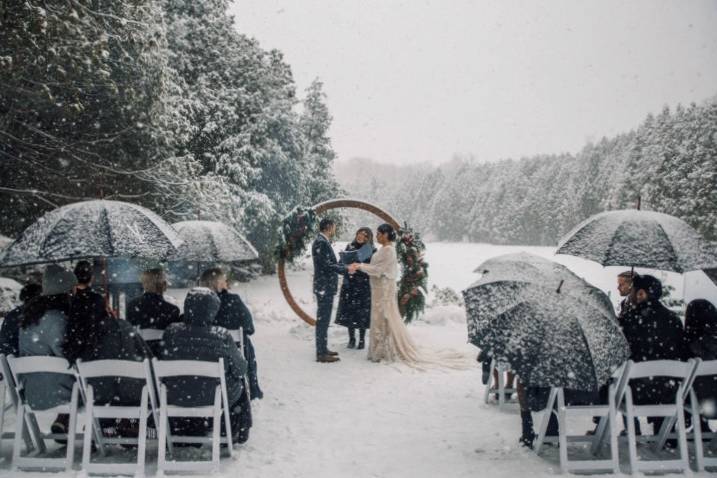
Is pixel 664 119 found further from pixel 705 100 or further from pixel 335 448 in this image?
pixel 335 448

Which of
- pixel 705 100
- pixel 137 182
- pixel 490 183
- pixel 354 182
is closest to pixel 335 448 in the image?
pixel 137 182

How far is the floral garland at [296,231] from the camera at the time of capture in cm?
1075

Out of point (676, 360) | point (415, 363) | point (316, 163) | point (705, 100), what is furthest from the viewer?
point (705, 100)

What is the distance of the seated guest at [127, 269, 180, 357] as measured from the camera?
17.7 ft

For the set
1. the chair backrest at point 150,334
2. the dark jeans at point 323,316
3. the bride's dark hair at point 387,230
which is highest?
the bride's dark hair at point 387,230

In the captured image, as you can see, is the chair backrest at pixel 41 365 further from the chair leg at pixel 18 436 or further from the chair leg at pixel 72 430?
the chair leg at pixel 18 436

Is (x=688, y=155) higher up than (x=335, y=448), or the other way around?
(x=688, y=155)

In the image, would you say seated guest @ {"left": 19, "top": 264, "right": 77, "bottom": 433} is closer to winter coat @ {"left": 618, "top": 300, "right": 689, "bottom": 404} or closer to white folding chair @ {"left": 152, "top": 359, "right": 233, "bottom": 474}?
white folding chair @ {"left": 152, "top": 359, "right": 233, "bottom": 474}

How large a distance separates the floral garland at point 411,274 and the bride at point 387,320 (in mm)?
1422

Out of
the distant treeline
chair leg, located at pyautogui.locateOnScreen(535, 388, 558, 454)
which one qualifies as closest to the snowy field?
chair leg, located at pyautogui.locateOnScreen(535, 388, 558, 454)

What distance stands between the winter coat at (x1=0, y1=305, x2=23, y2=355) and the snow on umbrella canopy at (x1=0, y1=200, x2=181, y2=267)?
67cm

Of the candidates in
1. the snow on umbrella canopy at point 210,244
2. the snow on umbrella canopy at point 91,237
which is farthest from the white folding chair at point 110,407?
the snow on umbrella canopy at point 210,244

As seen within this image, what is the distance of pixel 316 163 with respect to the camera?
88.2ft

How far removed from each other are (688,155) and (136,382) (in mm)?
32905
